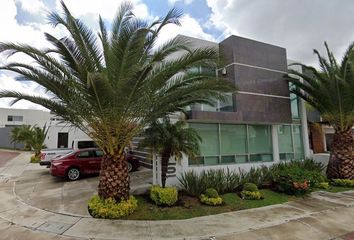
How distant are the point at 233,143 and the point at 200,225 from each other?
648 centimetres

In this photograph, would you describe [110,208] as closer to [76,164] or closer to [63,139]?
[76,164]

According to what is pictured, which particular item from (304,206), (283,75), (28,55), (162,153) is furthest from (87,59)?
(283,75)

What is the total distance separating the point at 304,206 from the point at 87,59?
904 centimetres

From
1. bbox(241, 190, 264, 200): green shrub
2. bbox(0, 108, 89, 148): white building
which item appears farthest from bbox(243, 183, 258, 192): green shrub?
bbox(0, 108, 89, 148): white building

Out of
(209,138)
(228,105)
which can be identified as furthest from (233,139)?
(228,105)

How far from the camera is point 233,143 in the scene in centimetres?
1238

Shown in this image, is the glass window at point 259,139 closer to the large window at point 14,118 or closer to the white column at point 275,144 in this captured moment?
the white column at point 275,144

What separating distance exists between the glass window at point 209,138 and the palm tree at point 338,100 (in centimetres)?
629

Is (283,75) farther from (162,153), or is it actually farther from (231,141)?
(162,153)

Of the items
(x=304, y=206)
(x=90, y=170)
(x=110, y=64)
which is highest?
(x=110, y=64)

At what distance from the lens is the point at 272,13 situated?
12227 millimetres

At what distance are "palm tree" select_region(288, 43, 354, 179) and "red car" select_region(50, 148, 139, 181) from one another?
506 inches

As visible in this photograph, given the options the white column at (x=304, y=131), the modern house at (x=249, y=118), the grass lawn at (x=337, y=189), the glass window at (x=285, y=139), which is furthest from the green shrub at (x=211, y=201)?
the white column at (x=304, y=131)

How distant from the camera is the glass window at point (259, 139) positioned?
13031 mm
